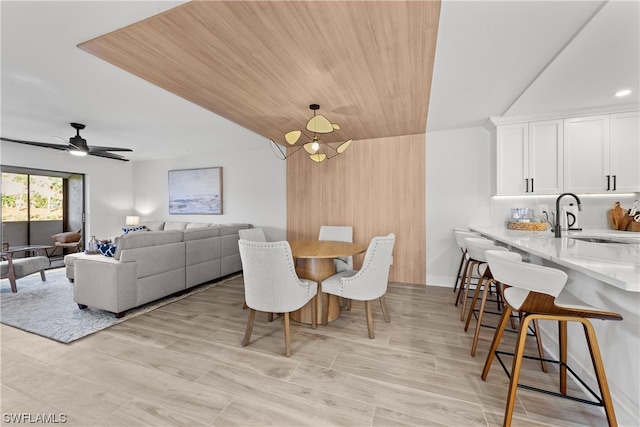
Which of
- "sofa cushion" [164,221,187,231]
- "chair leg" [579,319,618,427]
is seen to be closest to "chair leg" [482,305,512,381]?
"chair leg" [579,319,618,427]

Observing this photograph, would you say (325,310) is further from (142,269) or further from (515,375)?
(142,269)

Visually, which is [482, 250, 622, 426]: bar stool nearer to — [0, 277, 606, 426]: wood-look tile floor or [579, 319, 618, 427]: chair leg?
[579, 319, 618, 427]: chair leg

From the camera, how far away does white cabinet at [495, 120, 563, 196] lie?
310cm

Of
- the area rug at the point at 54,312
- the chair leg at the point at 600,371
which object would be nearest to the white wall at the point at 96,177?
the area rug at the point at 54,312

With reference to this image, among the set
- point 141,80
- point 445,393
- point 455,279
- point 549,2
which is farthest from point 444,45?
point 455,279

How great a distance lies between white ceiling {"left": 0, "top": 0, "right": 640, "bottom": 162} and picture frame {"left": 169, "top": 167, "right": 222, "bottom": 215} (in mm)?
1833

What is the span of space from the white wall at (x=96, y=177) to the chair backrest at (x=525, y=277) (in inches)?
291

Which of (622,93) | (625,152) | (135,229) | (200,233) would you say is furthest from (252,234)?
(625,152)

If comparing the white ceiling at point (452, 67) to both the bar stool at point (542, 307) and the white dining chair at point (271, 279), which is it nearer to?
the bar stool at point (542, 307)

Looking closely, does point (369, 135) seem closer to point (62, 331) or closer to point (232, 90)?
point (232, 90)

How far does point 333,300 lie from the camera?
2.72 metres

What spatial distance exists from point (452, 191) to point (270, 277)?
310 centimetres

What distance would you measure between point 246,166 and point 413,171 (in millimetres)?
3274

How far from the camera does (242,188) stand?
5.32m
